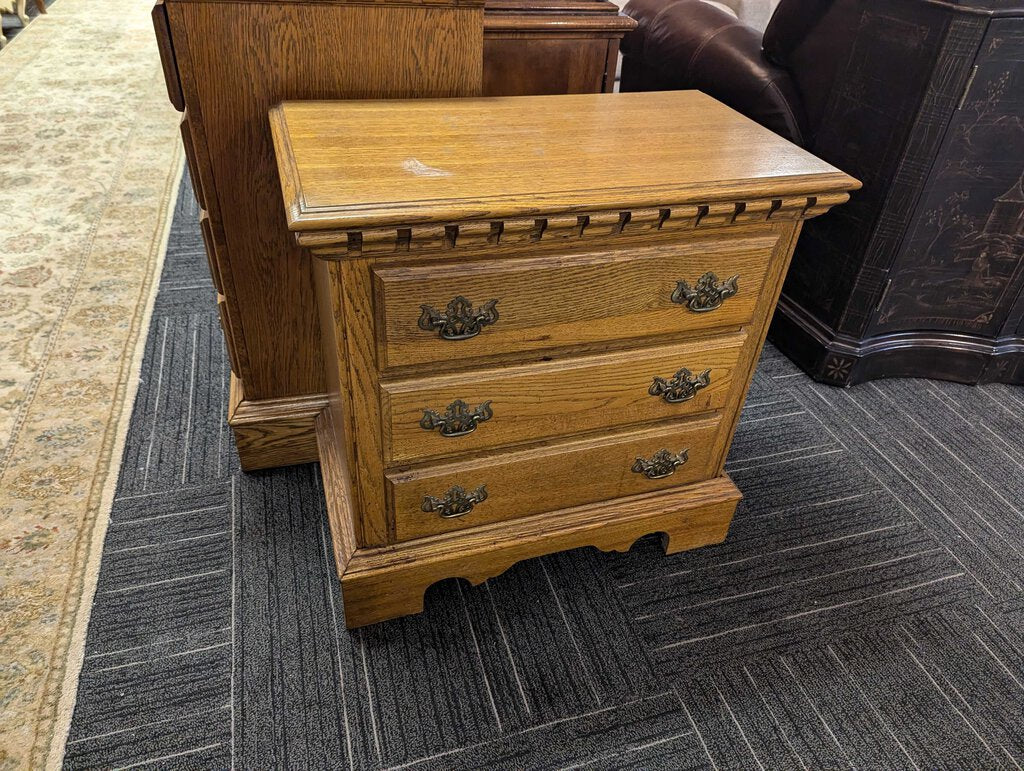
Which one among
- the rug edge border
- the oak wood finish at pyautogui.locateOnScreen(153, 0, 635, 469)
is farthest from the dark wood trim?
the rug edge border

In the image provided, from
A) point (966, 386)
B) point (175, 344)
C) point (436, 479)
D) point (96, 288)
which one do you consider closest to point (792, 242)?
point (436, 479)

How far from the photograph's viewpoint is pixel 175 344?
75.2 inches

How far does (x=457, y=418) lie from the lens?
107 cm

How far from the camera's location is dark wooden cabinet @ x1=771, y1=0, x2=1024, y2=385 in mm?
1490

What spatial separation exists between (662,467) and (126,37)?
4.64 m

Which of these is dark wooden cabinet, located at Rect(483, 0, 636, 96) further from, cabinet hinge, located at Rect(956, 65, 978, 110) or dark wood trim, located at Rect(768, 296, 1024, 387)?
dark wood trim, located at Rect(768, 296, 1024, 387)

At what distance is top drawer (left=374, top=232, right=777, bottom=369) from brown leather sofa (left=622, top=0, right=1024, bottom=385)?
765mm

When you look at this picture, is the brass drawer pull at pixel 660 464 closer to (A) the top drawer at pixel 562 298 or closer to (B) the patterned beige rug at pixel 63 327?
(A) the top drawer at pixel 562 298

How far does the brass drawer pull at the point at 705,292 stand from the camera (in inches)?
42.7

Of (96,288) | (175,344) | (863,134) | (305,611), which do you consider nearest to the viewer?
(305,611)

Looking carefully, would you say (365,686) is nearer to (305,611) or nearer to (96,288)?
(305,611)

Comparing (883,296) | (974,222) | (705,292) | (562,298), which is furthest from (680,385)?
(974,222)

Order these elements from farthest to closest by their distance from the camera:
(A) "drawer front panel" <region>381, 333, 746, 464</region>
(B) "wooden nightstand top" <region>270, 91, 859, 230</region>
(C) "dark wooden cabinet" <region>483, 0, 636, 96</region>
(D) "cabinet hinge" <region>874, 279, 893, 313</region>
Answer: (D) "cabinet hinge" <region>874, 279, 893, 313</region> < (C) "dark wooden cabinet" <region>483, 0, 636, 96</region> < (A) "drawer front panel" <region>381, 333, 746, 464</region> < (B) "wooden nightstand top" <region>270, 91, 859, 230</region>

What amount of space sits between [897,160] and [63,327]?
2144mm
